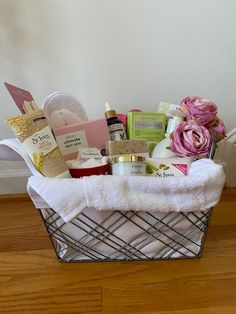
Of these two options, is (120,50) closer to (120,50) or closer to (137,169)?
(120,50)

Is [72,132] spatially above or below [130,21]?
below

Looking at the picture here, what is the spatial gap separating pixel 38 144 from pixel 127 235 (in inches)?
8.8

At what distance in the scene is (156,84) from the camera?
0.82 m

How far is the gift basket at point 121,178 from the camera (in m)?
0.46

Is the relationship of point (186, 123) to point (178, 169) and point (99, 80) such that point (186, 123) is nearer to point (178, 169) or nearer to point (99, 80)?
point (178, 169)

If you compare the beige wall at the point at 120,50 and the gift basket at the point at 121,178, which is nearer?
the gift basket at the point at 121,178

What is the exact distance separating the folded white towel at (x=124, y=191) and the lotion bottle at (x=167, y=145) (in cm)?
11

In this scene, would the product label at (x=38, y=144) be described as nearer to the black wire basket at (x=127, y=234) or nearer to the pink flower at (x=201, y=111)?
the black wire basket at (x=127, y=234)

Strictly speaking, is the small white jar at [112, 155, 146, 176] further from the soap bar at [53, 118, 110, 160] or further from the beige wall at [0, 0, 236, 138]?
the beige wall at [0, 0, 236, 138]

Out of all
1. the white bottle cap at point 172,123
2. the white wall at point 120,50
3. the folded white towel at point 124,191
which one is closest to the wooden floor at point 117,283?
the folded white towel at point 124,191

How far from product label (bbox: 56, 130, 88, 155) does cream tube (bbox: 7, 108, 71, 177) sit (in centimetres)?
4

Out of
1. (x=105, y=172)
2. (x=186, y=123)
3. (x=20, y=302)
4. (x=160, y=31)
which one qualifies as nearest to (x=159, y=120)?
(x=186, y=123)

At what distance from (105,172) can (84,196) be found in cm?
8

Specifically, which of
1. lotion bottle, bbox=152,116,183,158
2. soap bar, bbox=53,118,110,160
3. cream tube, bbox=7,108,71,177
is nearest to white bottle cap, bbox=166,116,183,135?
lotion bottle, bbox=152,116,183,158
